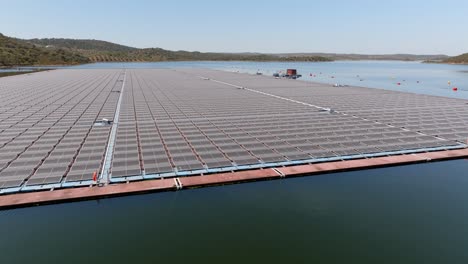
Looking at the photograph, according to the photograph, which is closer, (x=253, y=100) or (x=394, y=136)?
(x=394, y=136)

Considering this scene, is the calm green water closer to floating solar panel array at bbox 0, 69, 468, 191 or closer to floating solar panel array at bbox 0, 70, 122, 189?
floating solar panel array at bbox 0, 69, 468, 191

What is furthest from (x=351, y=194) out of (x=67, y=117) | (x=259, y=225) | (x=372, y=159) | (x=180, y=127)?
(x=67, y=117)

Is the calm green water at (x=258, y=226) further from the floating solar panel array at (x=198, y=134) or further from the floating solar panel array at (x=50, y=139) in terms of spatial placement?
the floating solar panel array at (x=50, y=139)

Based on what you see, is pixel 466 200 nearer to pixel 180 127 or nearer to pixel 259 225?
pixel 259 225

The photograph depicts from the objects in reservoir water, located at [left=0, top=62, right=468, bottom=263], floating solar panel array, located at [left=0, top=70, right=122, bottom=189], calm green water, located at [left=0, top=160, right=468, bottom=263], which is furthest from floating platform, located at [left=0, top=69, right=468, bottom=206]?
calm green water, located at [left=0, top=160, right=468, bottom=263]

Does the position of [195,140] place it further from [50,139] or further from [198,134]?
[50,139]

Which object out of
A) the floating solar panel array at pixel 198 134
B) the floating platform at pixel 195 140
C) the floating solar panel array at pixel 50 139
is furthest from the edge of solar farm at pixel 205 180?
the floating solar panel array at pixel 50 139

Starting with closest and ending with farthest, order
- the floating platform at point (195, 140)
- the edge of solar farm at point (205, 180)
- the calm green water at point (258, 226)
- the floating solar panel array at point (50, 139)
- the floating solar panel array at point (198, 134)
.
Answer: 1. the calm green water at point (258, 226)
2. the edge of solar farm at point (205, 180)
3. the floating platform at point (195, 140)
4. the floating solar panel array at point (50, 139)
5. the floating solar panel array at point (198, 134)
